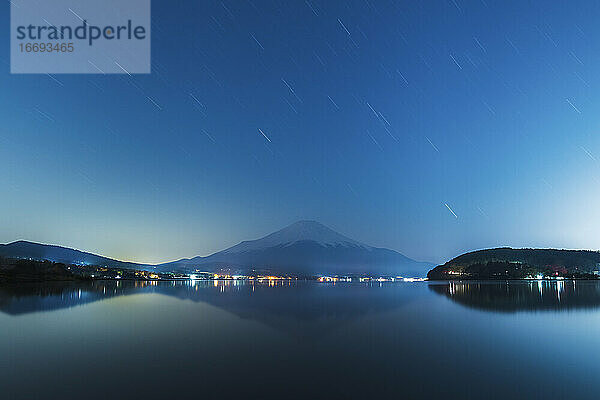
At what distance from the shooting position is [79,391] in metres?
10.5

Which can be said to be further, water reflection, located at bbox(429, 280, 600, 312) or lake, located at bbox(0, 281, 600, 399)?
water reflection, located at bbox(429, 280, 600, 312)

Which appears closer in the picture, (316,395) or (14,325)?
(316,395)

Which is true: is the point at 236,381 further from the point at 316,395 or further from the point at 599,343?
the point at 599,343

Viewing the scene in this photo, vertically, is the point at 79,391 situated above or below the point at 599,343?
above

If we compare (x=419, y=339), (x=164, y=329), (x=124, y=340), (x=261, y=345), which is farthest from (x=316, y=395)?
(x=164, y=329)

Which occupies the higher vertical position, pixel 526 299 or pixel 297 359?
pixel 297 359

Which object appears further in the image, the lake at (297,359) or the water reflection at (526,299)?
the water reflection at (526,299)

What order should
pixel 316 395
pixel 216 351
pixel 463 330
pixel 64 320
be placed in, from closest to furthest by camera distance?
pixel 316 395 → pixel 216 351 → pixel 463 330 → pixel 64 320

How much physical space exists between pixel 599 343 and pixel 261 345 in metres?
14.8

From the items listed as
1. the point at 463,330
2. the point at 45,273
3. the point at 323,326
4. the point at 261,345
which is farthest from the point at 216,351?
the point at 45,273

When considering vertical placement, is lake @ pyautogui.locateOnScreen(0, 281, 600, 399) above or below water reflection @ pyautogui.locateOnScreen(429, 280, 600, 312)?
above

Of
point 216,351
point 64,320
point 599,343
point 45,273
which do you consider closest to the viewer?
point 216,351

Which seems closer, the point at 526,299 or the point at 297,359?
the point at 297,359

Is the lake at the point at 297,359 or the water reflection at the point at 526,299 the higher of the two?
the lake at the point at 297,359
